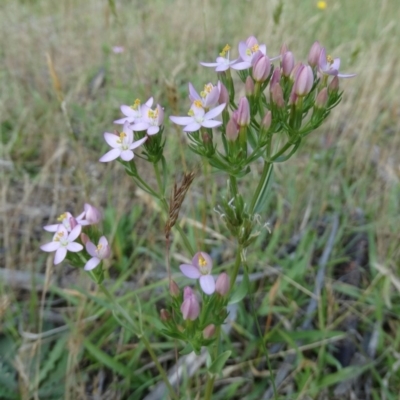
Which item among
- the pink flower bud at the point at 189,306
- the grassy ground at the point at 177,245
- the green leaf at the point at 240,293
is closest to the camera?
the pink flower bud at the point at 189,306

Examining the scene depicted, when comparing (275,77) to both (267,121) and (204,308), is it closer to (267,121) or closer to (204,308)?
(267,121)

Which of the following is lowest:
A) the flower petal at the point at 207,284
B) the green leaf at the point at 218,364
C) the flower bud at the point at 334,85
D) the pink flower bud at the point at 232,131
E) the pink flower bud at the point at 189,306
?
the green leaf at the point at 218,364

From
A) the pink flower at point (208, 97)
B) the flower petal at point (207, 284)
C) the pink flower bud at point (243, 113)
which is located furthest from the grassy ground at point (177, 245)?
the pink flower bud at point (243, 113)

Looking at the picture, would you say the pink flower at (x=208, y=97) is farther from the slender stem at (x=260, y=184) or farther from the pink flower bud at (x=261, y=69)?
the slender stem at (x=260, y=184)

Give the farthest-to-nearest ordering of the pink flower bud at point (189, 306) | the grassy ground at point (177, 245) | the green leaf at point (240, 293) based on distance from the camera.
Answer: the grassy ground at point (177, 245), the green leaf at point (240, 293), the pink flower bud at point (189, 306)

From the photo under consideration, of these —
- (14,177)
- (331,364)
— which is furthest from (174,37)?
(331,364)

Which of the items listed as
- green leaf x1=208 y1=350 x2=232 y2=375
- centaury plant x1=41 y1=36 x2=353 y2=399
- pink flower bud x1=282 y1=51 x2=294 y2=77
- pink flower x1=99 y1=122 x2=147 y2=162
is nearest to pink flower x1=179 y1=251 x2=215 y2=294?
→ centaury plant x1=41 y1=36 x2=353 y2=399

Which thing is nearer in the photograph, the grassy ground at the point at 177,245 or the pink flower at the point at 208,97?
the pink flower at the point at 208,97
